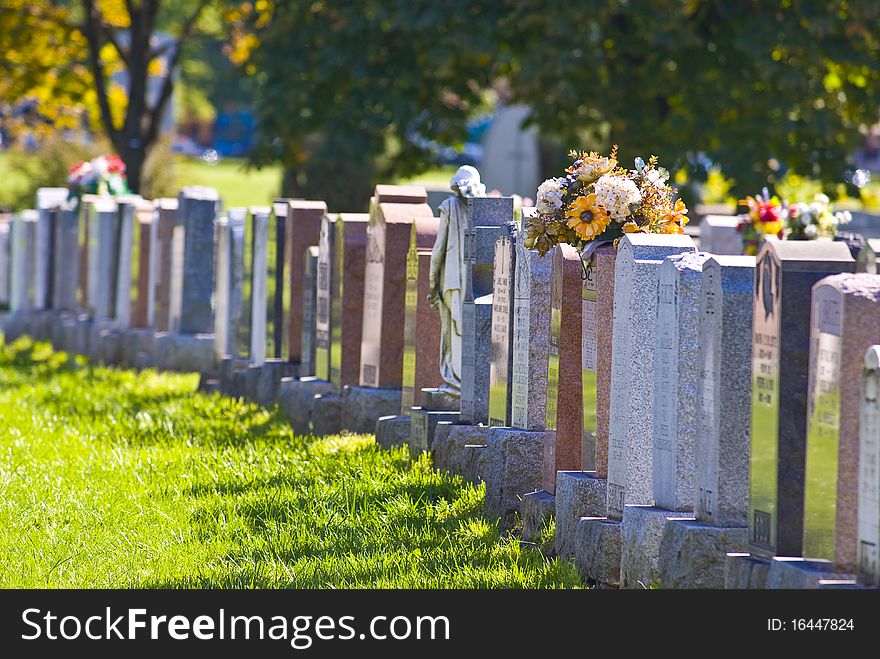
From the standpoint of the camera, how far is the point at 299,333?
1294 centimetres

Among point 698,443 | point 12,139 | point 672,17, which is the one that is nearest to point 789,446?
point 698,443

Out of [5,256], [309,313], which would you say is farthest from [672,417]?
[5,256]

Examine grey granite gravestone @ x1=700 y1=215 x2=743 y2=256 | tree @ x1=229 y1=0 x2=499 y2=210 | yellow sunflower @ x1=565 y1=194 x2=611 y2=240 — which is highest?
tree @ x1=229 y1=0 x2=499 y2=210

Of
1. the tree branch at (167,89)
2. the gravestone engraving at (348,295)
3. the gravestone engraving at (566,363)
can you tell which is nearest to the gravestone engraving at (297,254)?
the gravestone engraving at (348,295)

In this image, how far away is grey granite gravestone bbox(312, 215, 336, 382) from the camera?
11.8 meters

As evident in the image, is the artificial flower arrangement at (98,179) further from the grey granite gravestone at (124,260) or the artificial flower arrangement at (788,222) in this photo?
the artificial flower arrangement at (788,222)

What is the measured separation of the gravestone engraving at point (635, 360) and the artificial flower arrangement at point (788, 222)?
7.21 metres

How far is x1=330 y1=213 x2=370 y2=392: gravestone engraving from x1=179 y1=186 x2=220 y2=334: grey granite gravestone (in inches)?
148

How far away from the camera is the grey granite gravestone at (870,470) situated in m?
5.43

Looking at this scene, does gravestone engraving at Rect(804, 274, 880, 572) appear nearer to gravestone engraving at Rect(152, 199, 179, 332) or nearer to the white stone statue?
the white stone statue

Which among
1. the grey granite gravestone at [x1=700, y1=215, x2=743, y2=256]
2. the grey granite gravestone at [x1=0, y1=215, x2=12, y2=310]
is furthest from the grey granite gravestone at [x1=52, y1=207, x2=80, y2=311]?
the grey granite gravestone at [x1=700, y1=215, x2=743, y2=256]
